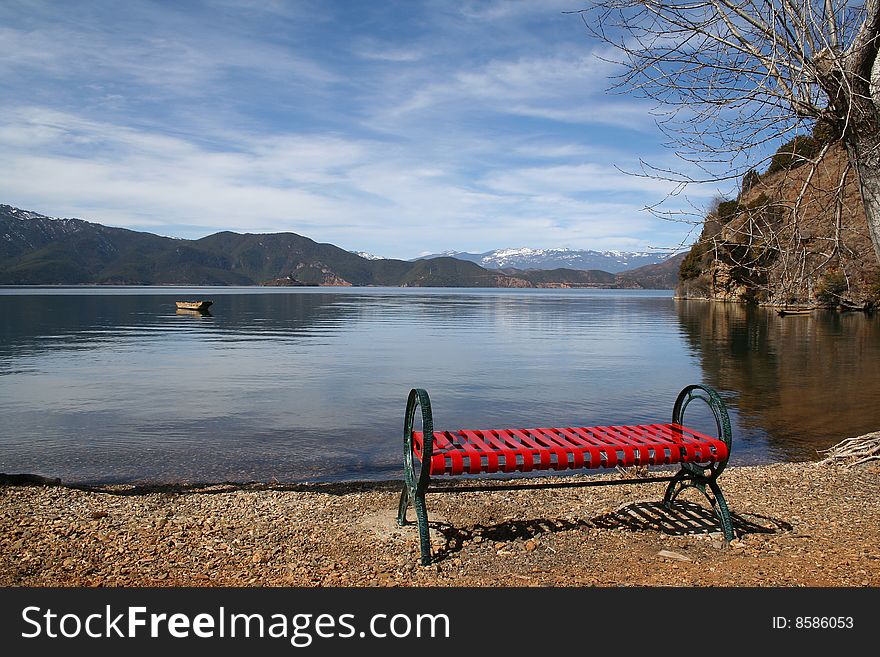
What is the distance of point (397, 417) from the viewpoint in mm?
14664

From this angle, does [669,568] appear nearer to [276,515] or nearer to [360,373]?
[276,515]

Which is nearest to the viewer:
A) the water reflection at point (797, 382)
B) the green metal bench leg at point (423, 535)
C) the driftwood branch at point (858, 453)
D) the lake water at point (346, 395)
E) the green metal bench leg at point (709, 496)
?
the green metal bench leg at point (423, 535)

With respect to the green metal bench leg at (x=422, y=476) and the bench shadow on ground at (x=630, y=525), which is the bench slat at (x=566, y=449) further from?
the bench shadow on ground at (x=630, y=525)

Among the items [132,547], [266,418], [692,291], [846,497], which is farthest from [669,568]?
[692,291]

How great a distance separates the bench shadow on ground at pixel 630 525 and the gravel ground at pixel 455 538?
19mm

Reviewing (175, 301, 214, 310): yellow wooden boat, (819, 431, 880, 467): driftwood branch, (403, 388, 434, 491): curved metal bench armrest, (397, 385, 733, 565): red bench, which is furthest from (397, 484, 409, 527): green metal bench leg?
(175, 301, 214, 310): yellow wooden boat

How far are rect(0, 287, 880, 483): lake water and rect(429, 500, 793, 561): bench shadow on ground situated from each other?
4.06 meters

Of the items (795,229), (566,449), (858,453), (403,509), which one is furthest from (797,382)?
(403,509)

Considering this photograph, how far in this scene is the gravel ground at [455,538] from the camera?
4.94 metres

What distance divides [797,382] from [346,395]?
1354 centimetres

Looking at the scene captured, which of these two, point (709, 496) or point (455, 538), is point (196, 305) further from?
point (709, 496)

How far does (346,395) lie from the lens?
17.8 meters

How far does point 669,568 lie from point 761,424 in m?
10.3

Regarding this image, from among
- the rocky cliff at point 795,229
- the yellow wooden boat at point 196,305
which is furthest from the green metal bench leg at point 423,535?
the yellow wooden boat at point 196,305
